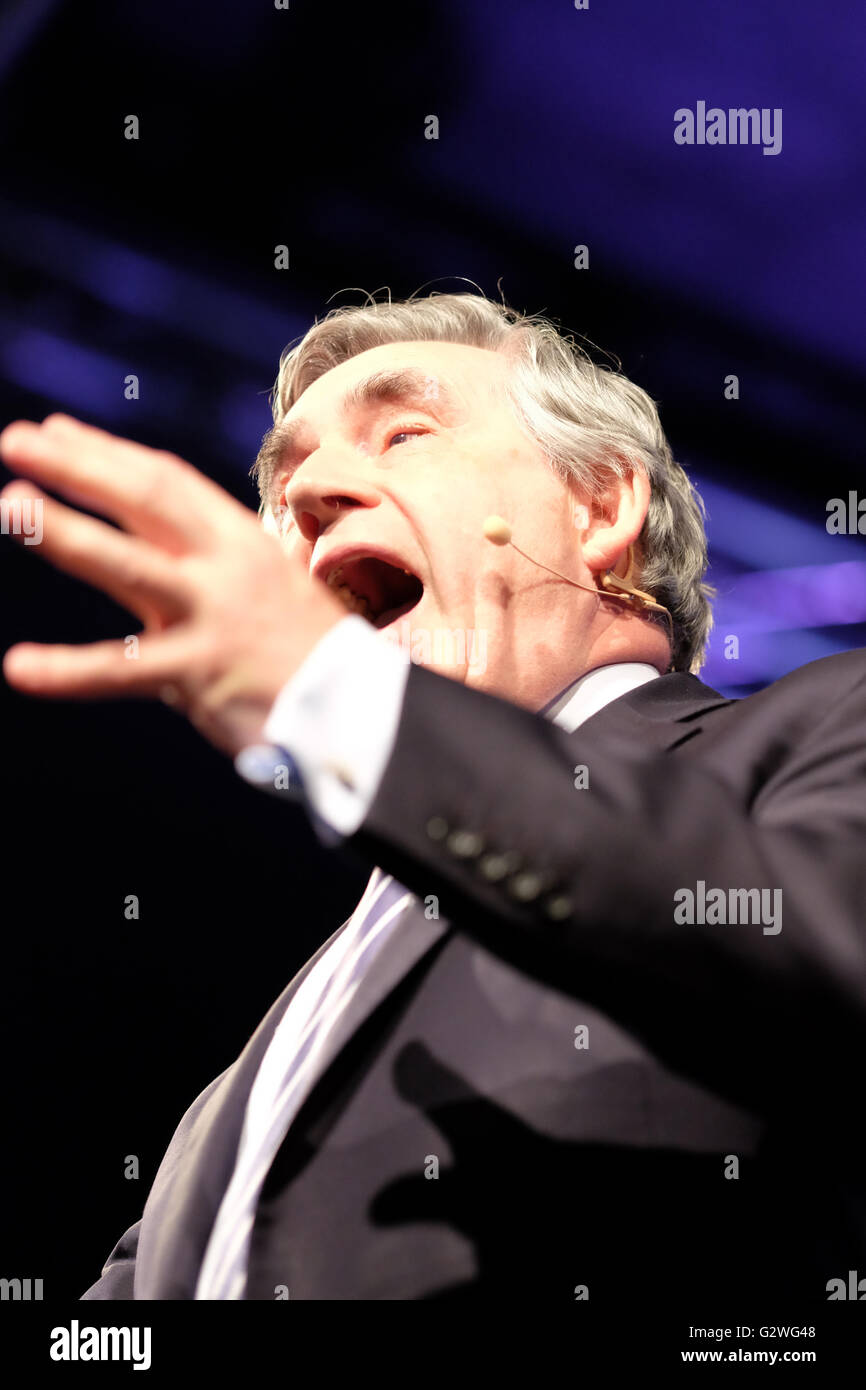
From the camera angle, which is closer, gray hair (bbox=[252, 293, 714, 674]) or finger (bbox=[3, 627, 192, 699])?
finger (bbox=[3, 627, 192, 699])

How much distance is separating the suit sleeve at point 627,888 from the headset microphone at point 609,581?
0.77 meters

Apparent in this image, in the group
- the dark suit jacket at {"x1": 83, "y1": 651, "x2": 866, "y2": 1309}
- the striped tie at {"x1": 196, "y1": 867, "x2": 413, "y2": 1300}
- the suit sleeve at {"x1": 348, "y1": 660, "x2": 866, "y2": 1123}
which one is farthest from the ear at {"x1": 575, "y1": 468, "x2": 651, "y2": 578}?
Answer: the suit sleeve at {"x1": 348, "y1": 660, "x2": 866, "y2": 1123}

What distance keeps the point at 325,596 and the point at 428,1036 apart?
471 mm

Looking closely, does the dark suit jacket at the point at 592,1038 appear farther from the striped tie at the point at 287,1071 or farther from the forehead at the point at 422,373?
the forehead at the point at 422,373

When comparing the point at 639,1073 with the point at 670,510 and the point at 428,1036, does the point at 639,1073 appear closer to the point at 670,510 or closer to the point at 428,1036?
the point at 428,1036

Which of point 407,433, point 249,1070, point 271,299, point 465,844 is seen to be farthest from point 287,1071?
point 271,299

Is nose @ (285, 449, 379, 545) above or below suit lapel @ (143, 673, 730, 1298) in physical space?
above

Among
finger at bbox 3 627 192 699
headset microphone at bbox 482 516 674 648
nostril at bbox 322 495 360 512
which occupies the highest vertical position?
nostril at bbox 322 495 360 512

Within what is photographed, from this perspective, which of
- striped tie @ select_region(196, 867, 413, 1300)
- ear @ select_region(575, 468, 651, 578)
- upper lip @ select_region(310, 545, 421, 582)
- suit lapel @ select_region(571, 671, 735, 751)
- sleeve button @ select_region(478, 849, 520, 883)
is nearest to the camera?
sleeve button @ select_region(478, 849, 520, 883)

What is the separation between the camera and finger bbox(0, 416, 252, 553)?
0.64m

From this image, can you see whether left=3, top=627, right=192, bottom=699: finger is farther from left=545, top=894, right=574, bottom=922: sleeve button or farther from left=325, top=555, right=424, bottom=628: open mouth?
left=325, top=555, right=424, bottom=628: open mouth

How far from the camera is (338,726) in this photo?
2.10ft
